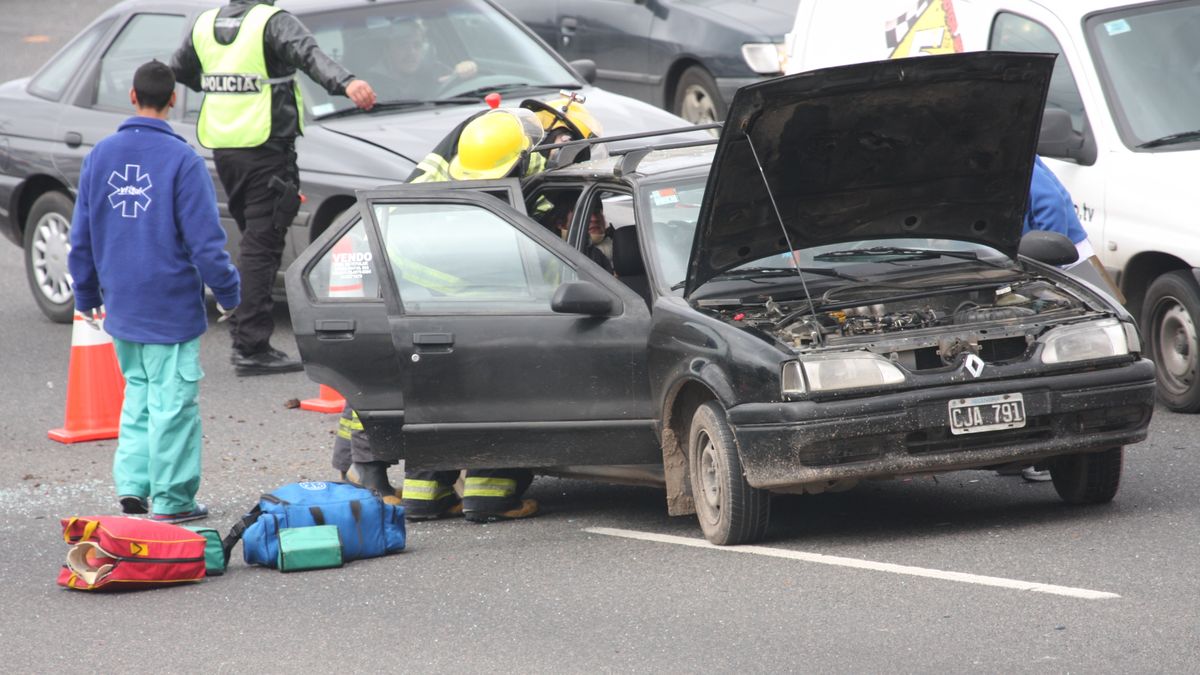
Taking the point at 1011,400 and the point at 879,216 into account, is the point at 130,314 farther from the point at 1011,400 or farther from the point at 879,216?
the point at 1011,400

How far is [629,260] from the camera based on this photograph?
7.55 meters

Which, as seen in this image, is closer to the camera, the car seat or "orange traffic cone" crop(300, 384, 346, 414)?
the car seat

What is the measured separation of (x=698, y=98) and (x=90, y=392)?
6.35 m

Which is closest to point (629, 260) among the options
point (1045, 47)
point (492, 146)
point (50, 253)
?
point (492, 146)

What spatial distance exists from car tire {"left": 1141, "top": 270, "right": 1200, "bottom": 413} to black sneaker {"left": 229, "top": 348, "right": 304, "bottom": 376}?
4796 millimetres

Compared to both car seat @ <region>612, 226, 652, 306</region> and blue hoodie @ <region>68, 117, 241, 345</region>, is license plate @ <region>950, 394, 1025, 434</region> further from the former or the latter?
blue hoodie @ <region>68, 117, 241, 345</region>

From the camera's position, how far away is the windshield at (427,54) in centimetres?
1134

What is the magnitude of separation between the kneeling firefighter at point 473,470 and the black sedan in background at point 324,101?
203 centimetres

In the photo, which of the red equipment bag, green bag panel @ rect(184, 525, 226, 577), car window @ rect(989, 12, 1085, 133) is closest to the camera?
the red equipment bag

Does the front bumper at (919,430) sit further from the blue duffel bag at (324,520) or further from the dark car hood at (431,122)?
the dark car hood at (431,122)

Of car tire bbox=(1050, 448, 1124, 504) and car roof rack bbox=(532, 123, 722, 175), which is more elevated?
car roof rack bbox=(532, 123, 722, 175)

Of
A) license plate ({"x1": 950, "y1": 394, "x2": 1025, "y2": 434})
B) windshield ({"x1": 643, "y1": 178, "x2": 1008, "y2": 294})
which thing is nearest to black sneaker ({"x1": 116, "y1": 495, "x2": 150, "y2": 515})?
windshield ({"x1": 643, "y1": 178, "x2": 1008, "y2": 294})

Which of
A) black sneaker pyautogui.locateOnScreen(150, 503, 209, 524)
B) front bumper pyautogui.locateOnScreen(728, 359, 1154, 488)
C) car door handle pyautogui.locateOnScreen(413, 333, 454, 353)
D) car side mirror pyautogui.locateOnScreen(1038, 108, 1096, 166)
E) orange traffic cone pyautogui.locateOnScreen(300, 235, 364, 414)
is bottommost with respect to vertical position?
black sneaker pyautogui.locateOnScreen(150, 503, 209, 524)

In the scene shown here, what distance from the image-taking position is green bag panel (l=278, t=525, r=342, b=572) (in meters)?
7.02
